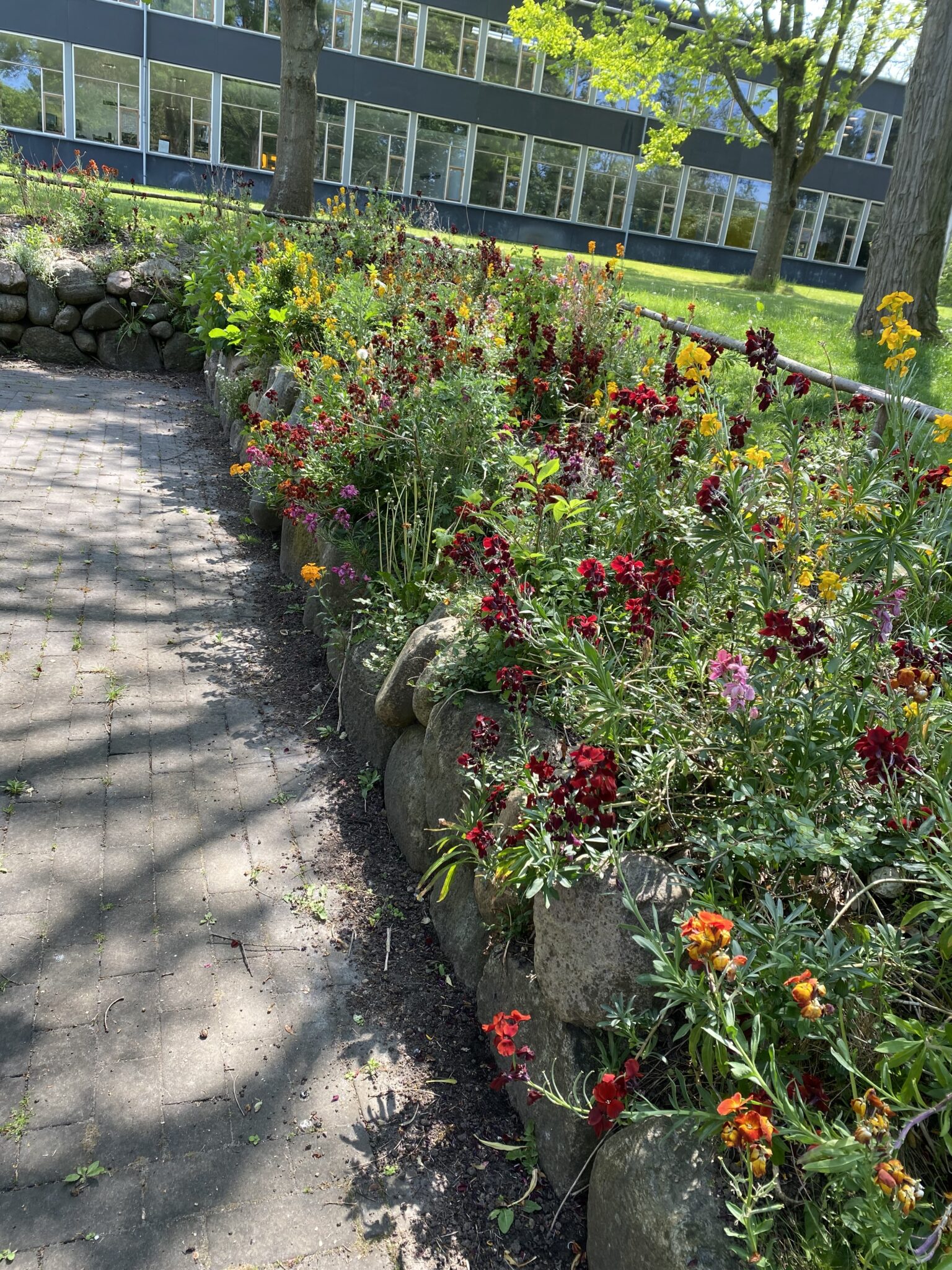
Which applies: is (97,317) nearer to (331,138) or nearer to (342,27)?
(331,138)

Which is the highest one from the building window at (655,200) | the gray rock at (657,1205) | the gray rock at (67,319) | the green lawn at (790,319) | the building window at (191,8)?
the building window at (191,8)

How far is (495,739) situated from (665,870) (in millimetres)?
777

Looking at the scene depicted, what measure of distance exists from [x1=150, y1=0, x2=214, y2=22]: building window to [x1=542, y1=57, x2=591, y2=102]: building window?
9569 millimetres

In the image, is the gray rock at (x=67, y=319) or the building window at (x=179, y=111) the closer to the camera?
the gray rock at (x=67, y=319)

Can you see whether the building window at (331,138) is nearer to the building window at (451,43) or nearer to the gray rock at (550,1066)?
the building window at (451,43)

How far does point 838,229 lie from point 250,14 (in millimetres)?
21015

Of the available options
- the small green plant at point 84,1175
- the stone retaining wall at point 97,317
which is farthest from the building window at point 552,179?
the small green plant at point 84,1175

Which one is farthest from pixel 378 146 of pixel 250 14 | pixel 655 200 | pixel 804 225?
pixel 804 225

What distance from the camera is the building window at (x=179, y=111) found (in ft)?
81.0

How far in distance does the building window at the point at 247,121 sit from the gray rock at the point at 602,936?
87.9 ft

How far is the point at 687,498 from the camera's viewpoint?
11.3 feet

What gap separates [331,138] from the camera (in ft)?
87.1

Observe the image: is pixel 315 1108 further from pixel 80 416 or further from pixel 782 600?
pixel 80 416

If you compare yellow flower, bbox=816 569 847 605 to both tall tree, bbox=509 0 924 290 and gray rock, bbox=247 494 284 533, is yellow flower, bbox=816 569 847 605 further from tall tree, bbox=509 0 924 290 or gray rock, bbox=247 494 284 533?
tall tree, bbox=509 0 924 290
